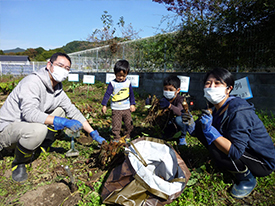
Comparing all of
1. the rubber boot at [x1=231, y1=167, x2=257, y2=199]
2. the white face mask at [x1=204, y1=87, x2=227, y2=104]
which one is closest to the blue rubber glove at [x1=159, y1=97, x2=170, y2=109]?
the white face mask at [x1=204, y1=87, x2=227, y2=104]

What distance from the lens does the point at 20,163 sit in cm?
231

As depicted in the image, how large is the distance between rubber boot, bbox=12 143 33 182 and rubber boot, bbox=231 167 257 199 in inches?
90.8

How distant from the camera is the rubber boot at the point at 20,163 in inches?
84.9

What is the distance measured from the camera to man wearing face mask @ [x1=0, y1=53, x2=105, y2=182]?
218cm

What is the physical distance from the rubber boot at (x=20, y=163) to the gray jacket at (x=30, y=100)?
1.13ft

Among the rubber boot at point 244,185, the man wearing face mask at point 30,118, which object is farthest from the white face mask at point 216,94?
the man wearing face mask at point 30,118

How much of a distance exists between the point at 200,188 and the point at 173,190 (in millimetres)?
498

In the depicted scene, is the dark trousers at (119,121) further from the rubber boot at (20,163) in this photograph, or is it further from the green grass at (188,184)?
the rubber boot at (20,163)

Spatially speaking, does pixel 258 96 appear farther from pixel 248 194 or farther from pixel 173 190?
pixel 173 190

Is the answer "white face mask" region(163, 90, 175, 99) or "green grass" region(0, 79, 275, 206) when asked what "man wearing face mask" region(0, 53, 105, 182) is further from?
"white face mask" region(163, 90, 175, 99)

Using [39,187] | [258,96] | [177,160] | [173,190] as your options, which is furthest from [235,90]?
[39,187]

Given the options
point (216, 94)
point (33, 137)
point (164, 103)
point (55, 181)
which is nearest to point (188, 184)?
point (216, 94)

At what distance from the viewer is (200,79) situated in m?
4.94

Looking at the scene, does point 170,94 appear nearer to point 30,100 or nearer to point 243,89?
point 243,89
